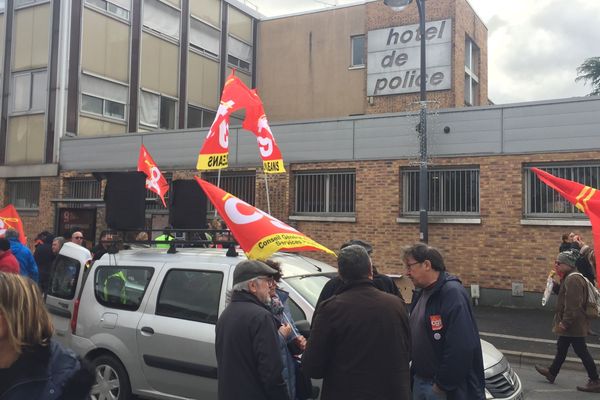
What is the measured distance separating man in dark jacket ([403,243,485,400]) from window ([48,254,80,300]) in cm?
380

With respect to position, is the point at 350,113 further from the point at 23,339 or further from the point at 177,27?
the point at 23,339

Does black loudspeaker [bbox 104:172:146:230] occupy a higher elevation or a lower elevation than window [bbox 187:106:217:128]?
lower

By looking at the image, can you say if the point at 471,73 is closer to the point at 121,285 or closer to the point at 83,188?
the point at 83,188

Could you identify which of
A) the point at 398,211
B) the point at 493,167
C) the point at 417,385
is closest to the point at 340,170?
the point at 398,211

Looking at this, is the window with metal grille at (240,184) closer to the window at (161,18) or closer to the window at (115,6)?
the window at (115,6)

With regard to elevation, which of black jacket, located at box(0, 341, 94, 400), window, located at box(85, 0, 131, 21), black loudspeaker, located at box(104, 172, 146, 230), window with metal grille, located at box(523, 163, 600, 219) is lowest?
black jacket, located at box(0, 341, 94, 400)

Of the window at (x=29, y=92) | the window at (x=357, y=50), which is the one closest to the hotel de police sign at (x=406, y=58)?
the window at (x=357, y=50)

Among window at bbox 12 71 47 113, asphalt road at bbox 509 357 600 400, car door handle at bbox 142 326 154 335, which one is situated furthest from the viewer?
window at bbox 12 71 47 113

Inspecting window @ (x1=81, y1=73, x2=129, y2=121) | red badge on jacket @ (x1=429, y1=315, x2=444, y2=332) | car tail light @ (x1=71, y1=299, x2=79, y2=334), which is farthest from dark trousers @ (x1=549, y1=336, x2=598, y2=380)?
window @ (x1=81, y1=73, x2=129, y2=121)

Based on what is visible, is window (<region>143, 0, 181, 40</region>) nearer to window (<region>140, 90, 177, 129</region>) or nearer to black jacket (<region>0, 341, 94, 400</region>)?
window (<region>140, 90, 177, 129</region>)

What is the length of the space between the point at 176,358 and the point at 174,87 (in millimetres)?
19100

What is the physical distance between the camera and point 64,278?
5922 millimetres

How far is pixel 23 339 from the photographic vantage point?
6.30ft

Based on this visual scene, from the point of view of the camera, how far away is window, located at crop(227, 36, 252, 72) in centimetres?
2504
